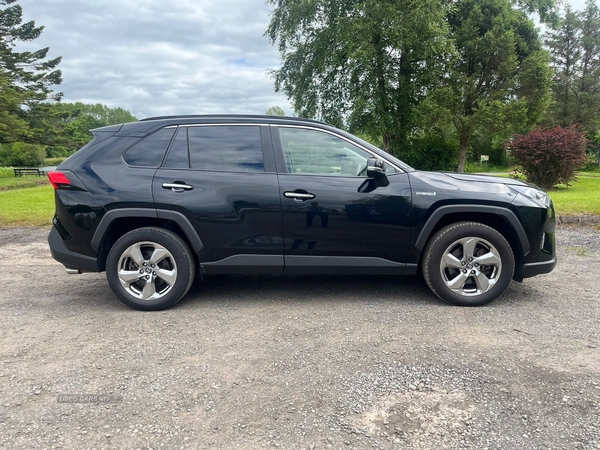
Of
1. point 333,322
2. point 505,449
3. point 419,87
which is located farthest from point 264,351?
point 419,87

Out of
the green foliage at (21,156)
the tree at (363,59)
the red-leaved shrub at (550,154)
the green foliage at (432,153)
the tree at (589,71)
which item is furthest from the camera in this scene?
the green foliage at (21,156)

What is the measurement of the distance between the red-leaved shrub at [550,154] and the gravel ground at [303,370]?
32.8ft

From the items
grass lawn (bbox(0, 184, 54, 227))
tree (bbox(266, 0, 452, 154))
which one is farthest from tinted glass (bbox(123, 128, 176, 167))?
tree (bbox(266, 0, 452, 154))

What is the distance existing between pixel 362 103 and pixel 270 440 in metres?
19.8

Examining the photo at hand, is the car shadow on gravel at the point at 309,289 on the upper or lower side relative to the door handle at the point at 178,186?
lower

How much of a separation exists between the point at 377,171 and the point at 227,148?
1.47 meters

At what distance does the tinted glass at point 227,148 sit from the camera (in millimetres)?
3961

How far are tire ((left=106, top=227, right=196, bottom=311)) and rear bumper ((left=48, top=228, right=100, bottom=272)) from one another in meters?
0.20

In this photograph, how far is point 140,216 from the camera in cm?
384

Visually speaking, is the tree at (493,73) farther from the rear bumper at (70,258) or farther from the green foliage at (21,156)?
the green foliage at (21,156)

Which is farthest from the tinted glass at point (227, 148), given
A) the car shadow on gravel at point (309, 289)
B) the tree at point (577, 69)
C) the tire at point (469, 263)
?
the tree at point (577, 69)

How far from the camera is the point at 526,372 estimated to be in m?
2.71

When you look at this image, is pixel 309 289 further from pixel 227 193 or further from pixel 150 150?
pixel 150 150

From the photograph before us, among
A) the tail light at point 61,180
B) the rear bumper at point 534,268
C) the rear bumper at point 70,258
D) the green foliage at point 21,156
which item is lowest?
the rear bumper at point 534,268
